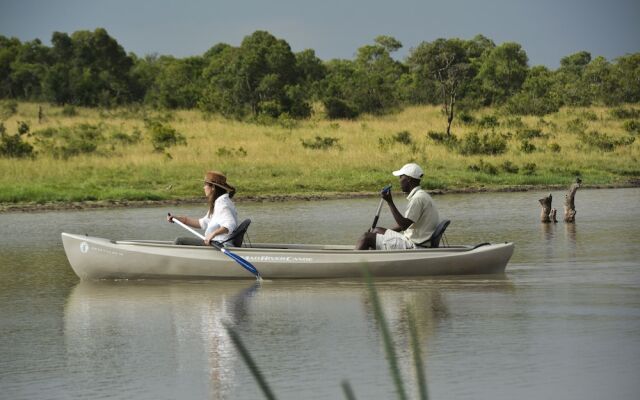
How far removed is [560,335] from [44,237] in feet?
37.3

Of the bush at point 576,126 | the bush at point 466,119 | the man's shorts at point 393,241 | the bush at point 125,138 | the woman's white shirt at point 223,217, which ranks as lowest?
the man's shorts at point 393,241

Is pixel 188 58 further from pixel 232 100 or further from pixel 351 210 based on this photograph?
pixel 351 210

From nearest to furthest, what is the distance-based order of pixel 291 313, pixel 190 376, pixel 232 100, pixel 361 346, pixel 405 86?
pixel 190 376
pixel 361 346
pixel 291 313
pixel 232 100
pixel 405 86

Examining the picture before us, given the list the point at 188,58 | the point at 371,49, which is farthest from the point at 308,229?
the point at 371,49

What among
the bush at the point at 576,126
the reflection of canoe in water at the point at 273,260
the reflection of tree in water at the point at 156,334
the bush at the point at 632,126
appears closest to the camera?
the reflection of tree in water at the point at 156,334

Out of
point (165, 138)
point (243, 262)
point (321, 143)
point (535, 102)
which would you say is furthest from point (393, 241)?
point (535, 102)

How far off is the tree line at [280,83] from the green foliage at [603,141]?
5102mm

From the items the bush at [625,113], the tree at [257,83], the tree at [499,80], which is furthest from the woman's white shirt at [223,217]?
the tree at [499,80]

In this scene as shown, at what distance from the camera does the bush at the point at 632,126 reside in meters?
34.6

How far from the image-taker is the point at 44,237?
18.2 m

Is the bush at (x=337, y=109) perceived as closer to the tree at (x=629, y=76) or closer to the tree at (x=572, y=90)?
the tree at (x=572, y=90)

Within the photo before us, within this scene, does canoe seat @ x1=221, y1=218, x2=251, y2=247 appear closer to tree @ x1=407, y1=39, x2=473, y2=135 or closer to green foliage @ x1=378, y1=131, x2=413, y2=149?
green foliage @ x1=378, y1=131, x2=413, y2=149

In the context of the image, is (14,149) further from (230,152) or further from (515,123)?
(515,123)

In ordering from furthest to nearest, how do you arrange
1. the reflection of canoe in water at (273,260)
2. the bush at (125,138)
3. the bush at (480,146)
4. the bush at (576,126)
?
the bush at (576,126) → the bush at (125,138) → the bush at (480,146) → the reflection of canoe in water at (273,260)
